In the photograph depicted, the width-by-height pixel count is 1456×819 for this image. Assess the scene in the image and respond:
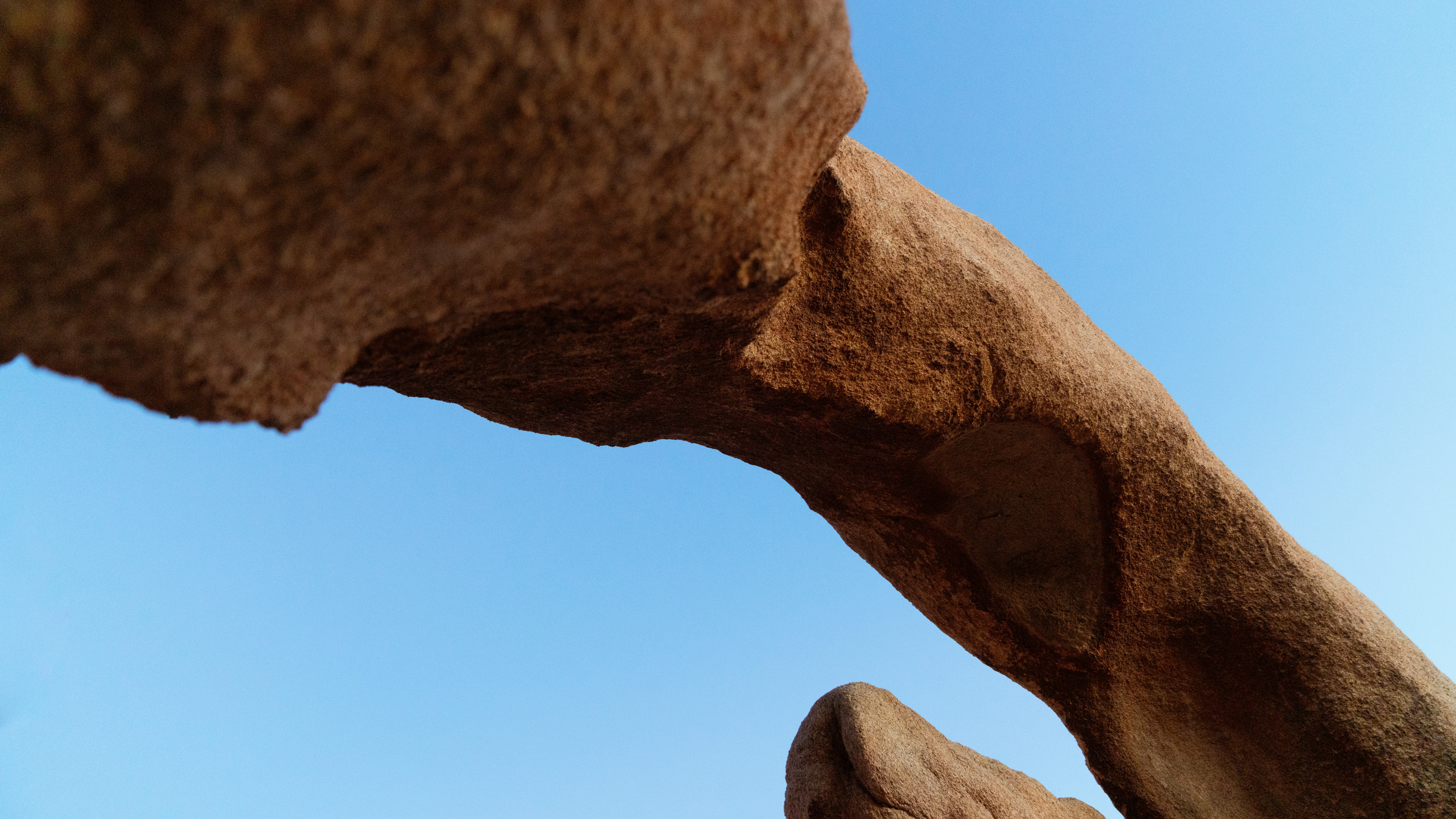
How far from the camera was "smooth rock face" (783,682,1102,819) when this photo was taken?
208 cm

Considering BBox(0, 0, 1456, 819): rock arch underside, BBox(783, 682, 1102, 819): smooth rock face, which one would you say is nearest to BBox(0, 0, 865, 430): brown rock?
BBox(0, 0, 1456, 819): rock arch underside

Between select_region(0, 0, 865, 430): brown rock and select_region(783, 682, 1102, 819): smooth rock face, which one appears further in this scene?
select_region(783, 682, 1102, 819): smooth rock face

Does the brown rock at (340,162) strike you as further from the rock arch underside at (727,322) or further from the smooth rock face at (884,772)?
the smooth rock face at (884,772)

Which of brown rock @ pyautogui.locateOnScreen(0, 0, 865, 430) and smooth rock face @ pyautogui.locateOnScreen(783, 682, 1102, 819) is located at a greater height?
brown rock @ pyautogui.locateOnScreen(0, 0, 865, 430)

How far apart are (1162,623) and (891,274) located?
48.4 inches

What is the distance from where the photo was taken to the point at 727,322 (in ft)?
4.70

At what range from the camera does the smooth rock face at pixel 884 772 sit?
2.08 m

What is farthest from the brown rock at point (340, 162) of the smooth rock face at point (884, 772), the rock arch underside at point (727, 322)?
the smooth rock face at point (884, 772)

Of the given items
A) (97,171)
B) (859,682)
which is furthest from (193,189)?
(859,682)

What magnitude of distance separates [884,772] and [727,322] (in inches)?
47.0

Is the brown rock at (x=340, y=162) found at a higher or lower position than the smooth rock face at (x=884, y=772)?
higher

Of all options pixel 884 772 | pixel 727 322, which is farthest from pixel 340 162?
pixel 884 772

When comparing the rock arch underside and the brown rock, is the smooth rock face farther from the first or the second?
the brown rock

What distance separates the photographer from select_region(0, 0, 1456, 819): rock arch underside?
0.73 metres
